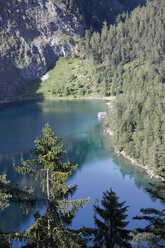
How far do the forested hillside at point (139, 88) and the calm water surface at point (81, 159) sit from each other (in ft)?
21.1

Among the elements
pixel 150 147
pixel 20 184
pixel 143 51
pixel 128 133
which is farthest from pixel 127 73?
pixel 20 184

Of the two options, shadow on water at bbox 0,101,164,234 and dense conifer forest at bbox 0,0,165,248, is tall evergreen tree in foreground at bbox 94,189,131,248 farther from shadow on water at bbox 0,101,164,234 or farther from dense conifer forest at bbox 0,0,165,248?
shadow on water at bbox 0,101,164,234

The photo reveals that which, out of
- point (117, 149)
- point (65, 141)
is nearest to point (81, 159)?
point (117, 149)

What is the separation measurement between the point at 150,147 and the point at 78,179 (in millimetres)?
20064

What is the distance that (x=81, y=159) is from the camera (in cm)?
7525

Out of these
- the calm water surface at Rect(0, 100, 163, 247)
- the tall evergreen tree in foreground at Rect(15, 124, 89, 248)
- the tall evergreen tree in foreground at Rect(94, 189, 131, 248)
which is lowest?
the calm water surface at Rect(0, 100, 163, 247)

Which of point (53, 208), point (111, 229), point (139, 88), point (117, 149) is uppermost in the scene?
point (139, 88)

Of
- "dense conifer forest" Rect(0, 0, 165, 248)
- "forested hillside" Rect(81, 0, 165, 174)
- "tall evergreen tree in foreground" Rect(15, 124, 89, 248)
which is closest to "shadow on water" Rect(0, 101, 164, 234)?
"dense conifer forest" Rect(0, 0, 165, 248)

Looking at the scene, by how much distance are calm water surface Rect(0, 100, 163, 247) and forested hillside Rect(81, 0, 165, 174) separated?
6.43 meters

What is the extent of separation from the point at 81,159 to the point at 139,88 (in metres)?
67.6

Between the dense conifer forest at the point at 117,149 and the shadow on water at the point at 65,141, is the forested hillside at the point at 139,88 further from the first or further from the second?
the shadow on water at the point at 65,141

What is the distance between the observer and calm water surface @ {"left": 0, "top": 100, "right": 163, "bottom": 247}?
48.1m

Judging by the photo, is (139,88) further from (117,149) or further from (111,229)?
(111,229)

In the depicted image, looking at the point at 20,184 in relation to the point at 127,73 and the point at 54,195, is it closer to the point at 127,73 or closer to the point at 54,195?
the point at 54,195
